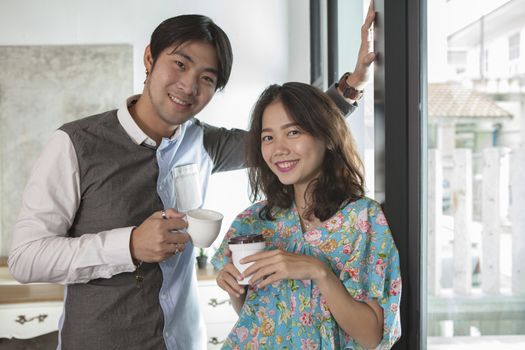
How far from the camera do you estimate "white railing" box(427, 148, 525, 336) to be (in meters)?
0.92

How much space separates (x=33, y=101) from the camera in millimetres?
3594

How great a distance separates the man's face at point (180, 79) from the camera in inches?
57.1

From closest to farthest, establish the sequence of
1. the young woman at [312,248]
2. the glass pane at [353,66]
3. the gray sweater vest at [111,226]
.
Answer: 1. the young woman at [312,248]
2. the gray sweater vest at [111,226]
3. the glass pane at [353,66]

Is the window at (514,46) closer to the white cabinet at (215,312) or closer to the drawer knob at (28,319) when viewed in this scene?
the white cabinet at (215,312)

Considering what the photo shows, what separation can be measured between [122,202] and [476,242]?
871 millimetres

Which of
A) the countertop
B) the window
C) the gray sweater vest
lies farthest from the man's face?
the countertop

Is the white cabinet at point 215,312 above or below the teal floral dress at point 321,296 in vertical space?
below

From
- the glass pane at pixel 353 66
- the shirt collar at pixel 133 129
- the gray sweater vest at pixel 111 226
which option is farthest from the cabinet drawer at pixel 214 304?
the shirt collar at pixel 133 129

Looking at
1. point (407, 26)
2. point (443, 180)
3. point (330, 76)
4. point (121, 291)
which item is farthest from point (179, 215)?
point (330, 76)

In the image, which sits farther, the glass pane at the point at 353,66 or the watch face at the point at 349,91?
the glass pane at the point at 353,66

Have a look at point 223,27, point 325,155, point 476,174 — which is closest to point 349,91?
point 325,155

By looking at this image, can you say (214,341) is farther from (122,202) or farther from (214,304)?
(122,202)

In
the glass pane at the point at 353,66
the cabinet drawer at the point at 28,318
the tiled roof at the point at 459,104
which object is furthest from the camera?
the cabinet drawer at the point at 28,318

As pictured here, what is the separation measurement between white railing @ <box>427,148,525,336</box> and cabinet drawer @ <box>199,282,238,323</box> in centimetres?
204
